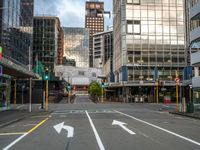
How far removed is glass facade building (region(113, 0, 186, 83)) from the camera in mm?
85062

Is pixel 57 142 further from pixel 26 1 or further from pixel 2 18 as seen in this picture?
pixel 26 1

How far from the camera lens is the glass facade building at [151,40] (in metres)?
85.1

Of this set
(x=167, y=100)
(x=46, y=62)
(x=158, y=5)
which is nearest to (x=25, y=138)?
(x=167, y=100)

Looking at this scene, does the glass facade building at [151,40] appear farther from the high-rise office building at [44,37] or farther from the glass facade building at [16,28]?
the high-rise office building at [44,37]

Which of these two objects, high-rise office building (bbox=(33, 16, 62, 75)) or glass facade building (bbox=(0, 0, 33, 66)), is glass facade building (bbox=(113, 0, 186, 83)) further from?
high-rise office building (bbox=(33, 16, 62, 75))

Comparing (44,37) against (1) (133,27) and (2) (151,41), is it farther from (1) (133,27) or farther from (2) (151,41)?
(2) (151,41)

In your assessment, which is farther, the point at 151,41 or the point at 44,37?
the point at 44,37

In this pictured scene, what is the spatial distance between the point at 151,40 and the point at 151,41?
0.26 m

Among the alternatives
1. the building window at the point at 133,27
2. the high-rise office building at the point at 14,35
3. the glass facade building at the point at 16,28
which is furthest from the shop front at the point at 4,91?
the building window at the point at 133,27

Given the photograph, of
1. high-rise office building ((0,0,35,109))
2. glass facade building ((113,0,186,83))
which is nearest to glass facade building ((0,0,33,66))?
high-rise office building ((0,0,35,109))

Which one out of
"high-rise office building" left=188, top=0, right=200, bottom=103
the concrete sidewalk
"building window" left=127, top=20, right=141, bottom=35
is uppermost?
"building window" left=127, top=20, right=141, bottom=35

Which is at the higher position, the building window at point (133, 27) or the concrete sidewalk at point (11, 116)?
the building window at point (133, 27)

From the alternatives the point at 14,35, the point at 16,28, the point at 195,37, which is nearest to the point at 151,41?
the point at 16,28

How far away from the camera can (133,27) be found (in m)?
85.6
